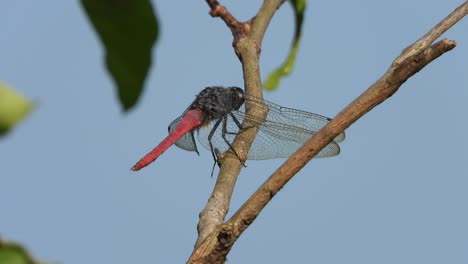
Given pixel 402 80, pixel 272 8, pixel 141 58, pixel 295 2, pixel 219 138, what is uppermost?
pixel 219 138

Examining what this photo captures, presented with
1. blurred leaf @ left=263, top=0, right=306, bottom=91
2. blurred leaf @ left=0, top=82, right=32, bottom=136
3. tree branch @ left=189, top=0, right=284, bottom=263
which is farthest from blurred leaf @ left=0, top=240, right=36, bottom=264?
tree branch @ left=189, top=0, right=284, bottom=263

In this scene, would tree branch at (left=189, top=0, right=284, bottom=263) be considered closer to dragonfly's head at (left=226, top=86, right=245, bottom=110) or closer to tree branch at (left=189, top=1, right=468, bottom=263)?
tree branch at (left=189, top=1, right=468, bottom=263)

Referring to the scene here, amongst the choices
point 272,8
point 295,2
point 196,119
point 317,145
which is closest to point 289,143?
point 196,119

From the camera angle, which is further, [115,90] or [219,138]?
[219,138]

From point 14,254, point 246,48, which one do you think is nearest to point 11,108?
point 14,254

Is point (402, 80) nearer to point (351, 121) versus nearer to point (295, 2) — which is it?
point (351, 121)

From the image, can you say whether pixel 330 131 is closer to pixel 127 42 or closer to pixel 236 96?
pixel 127 42

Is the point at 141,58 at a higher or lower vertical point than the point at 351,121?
lower

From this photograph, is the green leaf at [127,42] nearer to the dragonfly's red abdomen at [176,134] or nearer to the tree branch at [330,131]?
the tree branch at [330,131]
